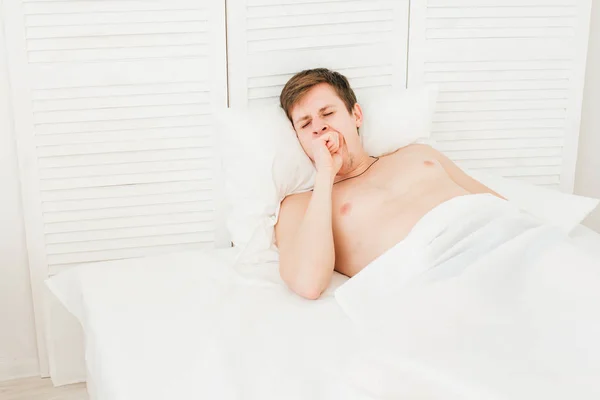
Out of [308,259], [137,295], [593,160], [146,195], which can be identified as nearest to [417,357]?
[308,259]

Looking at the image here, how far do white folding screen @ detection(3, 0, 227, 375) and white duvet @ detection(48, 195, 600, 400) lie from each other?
0.35 metres

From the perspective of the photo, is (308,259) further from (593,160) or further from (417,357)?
(593,160)

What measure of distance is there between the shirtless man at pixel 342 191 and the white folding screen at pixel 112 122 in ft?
1.00

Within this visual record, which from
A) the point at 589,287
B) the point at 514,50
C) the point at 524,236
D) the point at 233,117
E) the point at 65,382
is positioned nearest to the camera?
the point at 589,287

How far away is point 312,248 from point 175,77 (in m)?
0.74

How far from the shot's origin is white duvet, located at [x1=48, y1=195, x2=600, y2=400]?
1.22 m

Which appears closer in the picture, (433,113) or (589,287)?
(589,287)

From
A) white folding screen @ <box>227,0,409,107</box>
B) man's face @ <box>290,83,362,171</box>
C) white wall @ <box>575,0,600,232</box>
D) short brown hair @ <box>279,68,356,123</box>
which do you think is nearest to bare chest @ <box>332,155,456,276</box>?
man's face @ <box>290,83,362,171</box>

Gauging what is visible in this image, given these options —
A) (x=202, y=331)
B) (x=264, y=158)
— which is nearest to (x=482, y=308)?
(x=202, y=331)

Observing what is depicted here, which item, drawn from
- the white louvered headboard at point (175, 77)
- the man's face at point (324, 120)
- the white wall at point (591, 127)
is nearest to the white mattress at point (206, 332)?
the white louvered headboard at point (175, 77)

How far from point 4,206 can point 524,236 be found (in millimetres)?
1479

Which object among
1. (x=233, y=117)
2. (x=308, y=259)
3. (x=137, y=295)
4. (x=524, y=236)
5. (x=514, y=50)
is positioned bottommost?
(x=137, y=295)

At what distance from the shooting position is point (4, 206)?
2191mm

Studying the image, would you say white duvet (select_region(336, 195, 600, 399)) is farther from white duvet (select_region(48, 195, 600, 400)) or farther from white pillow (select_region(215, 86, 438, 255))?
white pillow (select_region(215, 86, 438, 255))
